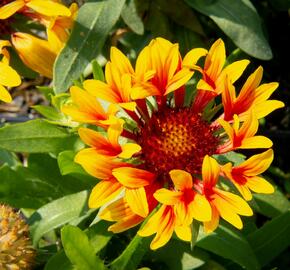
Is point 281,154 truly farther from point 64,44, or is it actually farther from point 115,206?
point 115,206

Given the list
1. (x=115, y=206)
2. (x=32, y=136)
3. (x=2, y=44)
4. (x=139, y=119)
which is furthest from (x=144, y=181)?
(x=2, y=44)

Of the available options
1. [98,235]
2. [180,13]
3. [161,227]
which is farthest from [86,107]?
[180,13]

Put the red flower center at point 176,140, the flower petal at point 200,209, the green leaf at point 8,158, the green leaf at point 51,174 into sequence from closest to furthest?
the flower petal at point 200,209 → the red flower center at point 176,140 → the green leaf at point 51,174 → the green leaf at point 8,158

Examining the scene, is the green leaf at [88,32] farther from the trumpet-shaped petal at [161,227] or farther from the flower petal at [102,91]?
the trumpet-shaped petal at [161,227]

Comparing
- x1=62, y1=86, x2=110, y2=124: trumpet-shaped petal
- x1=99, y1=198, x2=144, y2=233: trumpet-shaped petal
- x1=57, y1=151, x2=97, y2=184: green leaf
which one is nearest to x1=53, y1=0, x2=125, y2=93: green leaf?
x1=57, y1=151, x2=97, y2=184: green leaf

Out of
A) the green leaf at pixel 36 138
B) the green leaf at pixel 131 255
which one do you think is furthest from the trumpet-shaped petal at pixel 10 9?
the green leaf at pixel 131 255

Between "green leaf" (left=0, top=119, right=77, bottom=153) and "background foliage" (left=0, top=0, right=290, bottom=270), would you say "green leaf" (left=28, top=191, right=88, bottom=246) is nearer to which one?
"background foliage" (left=0, top=0, right=290, bottom=270)
